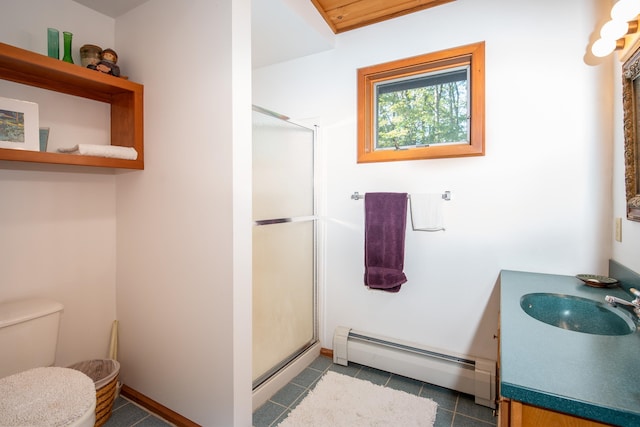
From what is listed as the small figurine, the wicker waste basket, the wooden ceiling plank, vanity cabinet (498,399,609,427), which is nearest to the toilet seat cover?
the wicker waste basket

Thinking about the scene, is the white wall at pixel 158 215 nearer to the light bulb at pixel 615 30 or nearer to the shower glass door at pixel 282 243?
the shower glass door at pixel 282 243

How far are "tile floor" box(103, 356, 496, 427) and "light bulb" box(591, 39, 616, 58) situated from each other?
197cm

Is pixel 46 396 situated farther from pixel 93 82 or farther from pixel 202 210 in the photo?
pixel 93 82

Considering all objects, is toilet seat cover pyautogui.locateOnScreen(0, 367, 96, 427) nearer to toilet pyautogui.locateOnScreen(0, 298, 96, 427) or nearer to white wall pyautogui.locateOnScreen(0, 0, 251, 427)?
toilet pyautogui.locateOnScreen(0, 298, 96, 427)

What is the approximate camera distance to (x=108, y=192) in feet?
6.32

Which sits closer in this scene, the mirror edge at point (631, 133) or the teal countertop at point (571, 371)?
the teal countertop at point (571, 371)

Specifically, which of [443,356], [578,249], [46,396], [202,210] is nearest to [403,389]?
[443,356]

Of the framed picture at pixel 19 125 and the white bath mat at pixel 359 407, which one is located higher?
the framed picture at pixel 19 125

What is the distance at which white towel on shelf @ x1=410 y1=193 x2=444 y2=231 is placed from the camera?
6.50 ft

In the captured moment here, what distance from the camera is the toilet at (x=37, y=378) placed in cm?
104

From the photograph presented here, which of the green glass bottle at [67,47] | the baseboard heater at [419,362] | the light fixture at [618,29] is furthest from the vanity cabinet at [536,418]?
the green glass bottle at [67,47]

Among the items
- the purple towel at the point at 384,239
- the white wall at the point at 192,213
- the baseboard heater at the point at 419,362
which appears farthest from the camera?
the purple towel at the point at 384,239

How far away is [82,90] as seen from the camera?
1.74 metres

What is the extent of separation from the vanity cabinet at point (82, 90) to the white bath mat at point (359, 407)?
173 cm
